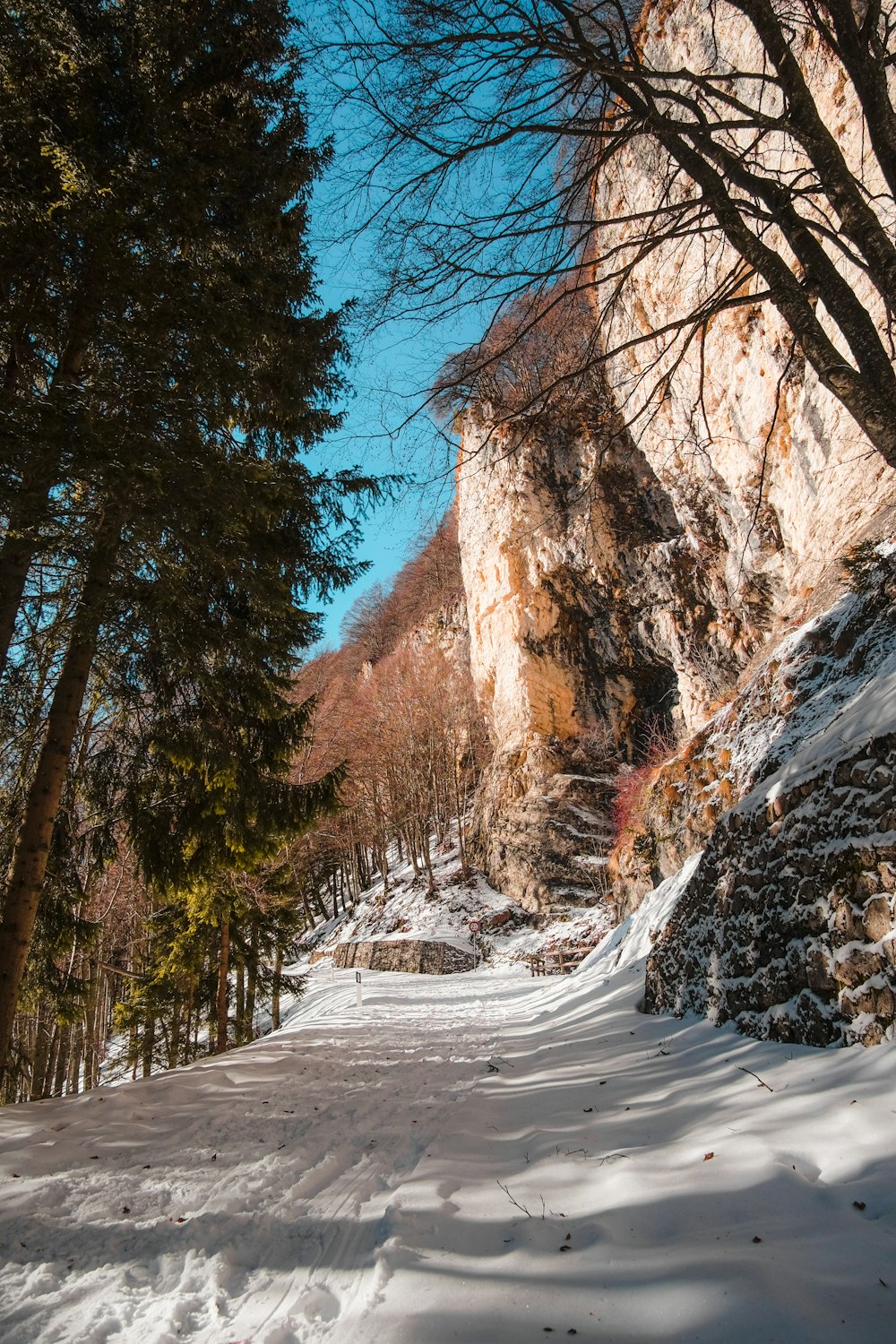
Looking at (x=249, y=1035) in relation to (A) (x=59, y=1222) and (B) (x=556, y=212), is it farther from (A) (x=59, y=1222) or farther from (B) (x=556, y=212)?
(B) (x=556, y=212)

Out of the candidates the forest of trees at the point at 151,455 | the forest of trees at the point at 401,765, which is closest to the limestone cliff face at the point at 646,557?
the forest of trees at the point at 401,765

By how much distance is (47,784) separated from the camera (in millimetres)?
4496

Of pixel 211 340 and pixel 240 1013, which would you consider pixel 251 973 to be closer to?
pixel 240 1013

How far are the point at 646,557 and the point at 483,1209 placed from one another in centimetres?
2207

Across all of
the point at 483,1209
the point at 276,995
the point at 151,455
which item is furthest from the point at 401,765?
the point at 483,1209

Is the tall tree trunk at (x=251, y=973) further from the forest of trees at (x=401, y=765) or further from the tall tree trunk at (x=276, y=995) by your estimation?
the forest of trees at (x=401, y=765)

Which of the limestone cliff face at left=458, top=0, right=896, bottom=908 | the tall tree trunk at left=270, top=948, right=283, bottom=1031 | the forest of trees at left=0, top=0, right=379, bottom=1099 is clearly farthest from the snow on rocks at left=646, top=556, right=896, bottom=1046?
the tall tree trunk at left=270, top=948, right=283, bottom=1031

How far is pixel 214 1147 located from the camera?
362 centimetres

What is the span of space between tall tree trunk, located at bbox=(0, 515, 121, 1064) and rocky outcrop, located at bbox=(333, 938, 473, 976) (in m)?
15.9

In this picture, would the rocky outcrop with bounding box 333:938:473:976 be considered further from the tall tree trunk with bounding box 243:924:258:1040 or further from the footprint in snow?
the footprint in snow

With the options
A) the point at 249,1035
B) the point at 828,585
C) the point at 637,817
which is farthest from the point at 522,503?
the point at 249,1035

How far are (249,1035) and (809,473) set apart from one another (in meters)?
15.5

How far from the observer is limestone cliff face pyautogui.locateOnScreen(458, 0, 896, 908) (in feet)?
38.7

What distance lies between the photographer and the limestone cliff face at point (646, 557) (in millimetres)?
11781
